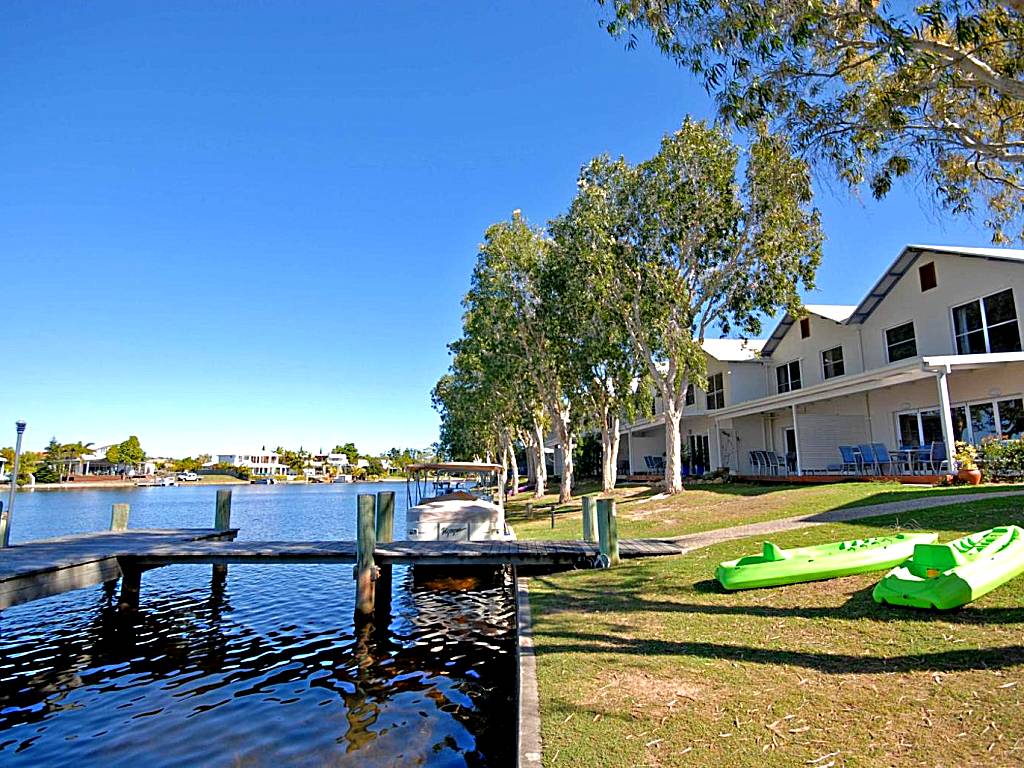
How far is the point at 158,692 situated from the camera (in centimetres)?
874

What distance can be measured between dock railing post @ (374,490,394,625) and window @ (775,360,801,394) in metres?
21.2

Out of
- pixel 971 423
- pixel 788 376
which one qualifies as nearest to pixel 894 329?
pixel 971 423

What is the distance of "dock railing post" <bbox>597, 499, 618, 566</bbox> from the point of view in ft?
38.7

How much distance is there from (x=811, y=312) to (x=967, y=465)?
1208 cm

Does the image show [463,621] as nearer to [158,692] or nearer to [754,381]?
[158,692]

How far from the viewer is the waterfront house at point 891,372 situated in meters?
18.6

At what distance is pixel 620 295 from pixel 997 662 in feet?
63.3

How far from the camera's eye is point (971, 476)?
1619 centimetres

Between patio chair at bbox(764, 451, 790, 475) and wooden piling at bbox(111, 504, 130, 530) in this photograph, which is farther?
patio chair at bbox(764, 451, 790, 475)

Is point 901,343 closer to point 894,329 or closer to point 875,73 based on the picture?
point 894,329

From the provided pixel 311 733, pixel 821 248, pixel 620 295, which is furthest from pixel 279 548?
pixel 821 248

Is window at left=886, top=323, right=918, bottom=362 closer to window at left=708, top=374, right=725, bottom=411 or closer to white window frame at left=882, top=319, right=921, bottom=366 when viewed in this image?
white window frame at left=882, top=319, right=921, bottom=366

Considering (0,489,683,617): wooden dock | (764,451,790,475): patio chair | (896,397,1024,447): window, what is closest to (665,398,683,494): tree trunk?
(764,451,790,475): patio chair

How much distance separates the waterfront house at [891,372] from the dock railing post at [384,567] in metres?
14.7
